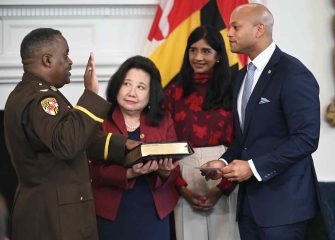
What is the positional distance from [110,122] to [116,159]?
0.26 m

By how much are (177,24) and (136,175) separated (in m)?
1.26

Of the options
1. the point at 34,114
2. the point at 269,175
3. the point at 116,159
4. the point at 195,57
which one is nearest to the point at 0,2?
the point at 195,57

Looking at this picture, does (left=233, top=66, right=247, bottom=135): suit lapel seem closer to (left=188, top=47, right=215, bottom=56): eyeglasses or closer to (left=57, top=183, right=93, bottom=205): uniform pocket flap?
(left=188, top=47, right=215, bottom=56): eyeglasses

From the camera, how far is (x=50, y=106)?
1.90 m

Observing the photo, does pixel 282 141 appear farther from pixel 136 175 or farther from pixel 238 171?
pixel 136 175

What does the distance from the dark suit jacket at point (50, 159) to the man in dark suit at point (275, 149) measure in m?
0.58

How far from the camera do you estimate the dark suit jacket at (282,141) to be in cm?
223

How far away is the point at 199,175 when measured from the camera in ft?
9.28

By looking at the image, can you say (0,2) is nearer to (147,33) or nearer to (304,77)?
(147,33)

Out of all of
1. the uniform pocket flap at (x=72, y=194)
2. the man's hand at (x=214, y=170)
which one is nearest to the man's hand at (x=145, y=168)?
the man's hand at (x=214, y=170)

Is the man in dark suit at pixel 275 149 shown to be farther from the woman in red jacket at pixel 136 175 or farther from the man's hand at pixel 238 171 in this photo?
the woman in red jacket at pixel 136 175

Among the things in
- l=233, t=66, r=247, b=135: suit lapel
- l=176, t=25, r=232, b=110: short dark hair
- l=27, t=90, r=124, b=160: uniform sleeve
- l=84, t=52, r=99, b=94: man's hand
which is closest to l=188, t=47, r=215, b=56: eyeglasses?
l=176, t=25, r=232, b=110: short dark hair

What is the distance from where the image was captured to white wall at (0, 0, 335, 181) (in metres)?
3.49

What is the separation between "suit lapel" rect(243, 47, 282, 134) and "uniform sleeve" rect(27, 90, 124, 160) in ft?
2.21
